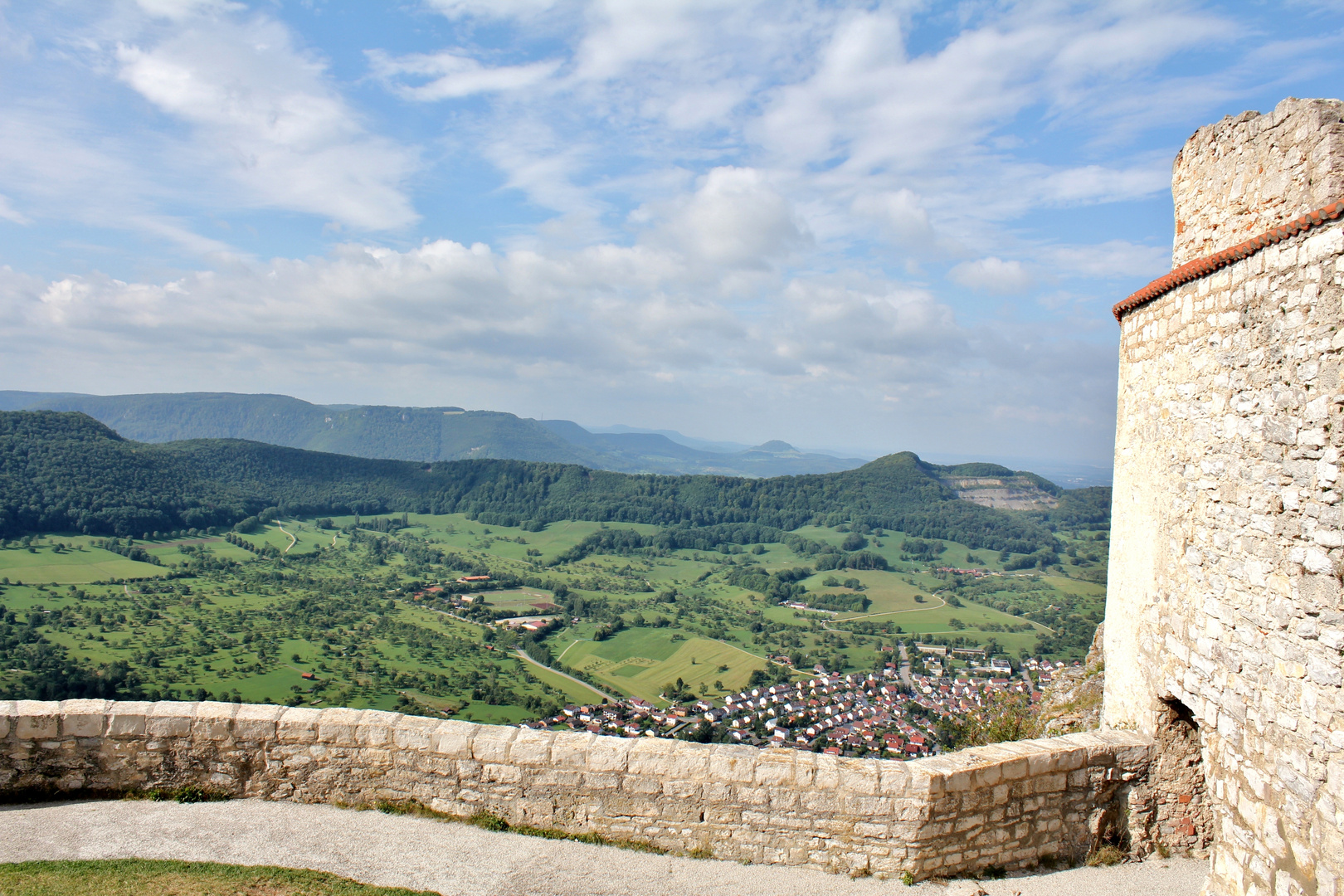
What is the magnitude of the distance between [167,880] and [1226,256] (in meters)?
8.94

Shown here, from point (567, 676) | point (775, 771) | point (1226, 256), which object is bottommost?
point (567, 676)

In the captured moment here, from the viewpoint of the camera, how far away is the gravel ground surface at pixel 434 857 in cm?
519

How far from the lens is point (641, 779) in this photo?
18.8ft

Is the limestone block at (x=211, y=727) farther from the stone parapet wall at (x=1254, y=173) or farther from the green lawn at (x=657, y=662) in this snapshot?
the green lawn at (x=657, y=662)

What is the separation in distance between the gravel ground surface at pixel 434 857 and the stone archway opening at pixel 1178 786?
0.19 m

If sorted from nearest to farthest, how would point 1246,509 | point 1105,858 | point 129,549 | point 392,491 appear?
point 1246,509 < point 1105,858 < point 129,549 < point 392,491

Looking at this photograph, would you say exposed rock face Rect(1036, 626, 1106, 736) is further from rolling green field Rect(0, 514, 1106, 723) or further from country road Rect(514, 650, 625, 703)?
country road Rect(514, 650, 625, 703)

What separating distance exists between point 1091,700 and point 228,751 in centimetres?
1092

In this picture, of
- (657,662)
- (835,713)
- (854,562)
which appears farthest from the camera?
(854,562)

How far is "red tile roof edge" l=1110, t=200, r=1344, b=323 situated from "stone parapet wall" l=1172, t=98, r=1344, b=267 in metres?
0.17

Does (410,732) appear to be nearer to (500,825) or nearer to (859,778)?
(500,825)

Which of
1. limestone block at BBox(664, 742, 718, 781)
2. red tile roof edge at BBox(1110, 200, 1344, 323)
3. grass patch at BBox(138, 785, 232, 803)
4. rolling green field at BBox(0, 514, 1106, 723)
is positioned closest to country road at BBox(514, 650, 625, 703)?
rolling green field at BBox(0, 514, 1106, 723)

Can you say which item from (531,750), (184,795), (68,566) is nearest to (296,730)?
(184,795)

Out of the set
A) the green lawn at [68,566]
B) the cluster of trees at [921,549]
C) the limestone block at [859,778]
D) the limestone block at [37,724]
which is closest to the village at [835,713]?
the limestone block at [859,778]
